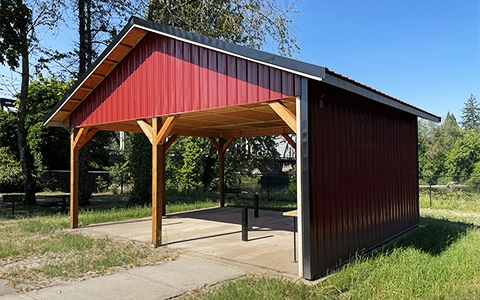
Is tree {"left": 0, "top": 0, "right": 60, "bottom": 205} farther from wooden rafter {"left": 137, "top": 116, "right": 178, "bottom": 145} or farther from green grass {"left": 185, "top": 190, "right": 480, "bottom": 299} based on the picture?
green grass {"left": 185, "top": 190, "right": 480, "bottom": 299}

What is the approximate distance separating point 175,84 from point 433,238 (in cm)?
603

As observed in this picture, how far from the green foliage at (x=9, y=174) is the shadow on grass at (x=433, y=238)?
21238 millimetres

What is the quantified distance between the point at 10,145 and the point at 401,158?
865 inches

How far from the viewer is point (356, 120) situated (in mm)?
6641

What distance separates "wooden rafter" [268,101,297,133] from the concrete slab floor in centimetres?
215

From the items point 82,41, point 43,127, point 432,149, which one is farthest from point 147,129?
point 432,149

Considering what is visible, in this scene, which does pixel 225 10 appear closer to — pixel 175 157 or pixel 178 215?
pixel 178 215

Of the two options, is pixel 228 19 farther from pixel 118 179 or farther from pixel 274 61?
pixel 118 179

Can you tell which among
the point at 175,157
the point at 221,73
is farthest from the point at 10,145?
the point at 221,73

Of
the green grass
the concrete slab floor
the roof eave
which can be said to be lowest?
the concrete slab floor

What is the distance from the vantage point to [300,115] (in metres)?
5.29

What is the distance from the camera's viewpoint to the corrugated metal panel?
215 inches

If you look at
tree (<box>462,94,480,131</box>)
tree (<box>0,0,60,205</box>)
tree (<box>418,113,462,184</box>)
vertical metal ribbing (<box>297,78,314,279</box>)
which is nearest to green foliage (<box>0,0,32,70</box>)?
tree (<box>0,0,60,205</box>)

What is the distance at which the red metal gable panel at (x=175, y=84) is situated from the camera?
5875mm
